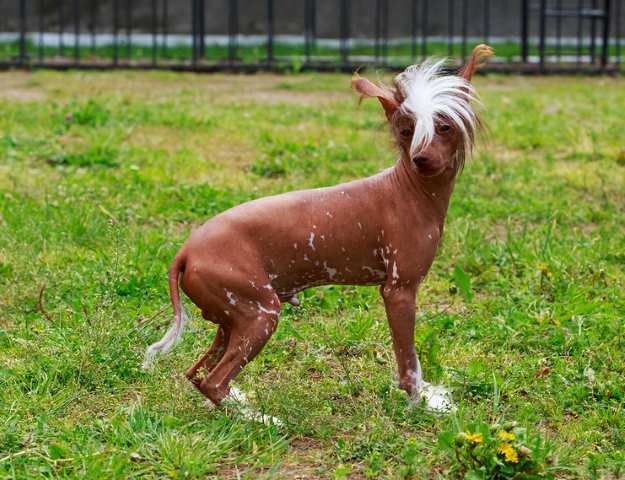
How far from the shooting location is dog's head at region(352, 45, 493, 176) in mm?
3951

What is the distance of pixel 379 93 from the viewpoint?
406cm

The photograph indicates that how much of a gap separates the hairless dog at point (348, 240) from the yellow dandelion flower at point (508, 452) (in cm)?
73

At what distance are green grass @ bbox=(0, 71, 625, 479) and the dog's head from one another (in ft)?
0.61

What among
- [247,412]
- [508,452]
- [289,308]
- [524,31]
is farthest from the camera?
[524,31]

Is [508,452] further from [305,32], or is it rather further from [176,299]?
[305,32]

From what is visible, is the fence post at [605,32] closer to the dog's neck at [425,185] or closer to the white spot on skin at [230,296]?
the dog's neck at [425,185]

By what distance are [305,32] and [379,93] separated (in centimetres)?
1222

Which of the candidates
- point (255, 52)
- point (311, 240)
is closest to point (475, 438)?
point (311, 240)

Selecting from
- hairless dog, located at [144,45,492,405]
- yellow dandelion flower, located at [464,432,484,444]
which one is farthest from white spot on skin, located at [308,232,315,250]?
yellow dandelion flower, located at [464,432,484,444]

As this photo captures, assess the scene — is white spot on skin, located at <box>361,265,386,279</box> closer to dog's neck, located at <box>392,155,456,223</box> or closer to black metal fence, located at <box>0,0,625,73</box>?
dog's neck, located at <box>392,155,456,223</box>

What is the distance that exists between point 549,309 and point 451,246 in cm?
115

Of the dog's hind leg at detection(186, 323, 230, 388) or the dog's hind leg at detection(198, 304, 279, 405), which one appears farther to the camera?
the dog's hind leg at detection(186, 323, 230, 388)

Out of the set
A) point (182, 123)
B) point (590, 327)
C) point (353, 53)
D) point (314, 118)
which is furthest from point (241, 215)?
point (353, 53)

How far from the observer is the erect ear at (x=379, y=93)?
406 centimetres
